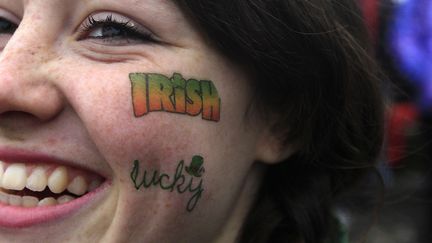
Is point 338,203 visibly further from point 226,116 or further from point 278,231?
point 226,116

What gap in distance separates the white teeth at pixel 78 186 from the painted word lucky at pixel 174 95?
0.20 metres

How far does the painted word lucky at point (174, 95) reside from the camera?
1353 mm

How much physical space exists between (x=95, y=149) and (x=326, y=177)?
78 cm

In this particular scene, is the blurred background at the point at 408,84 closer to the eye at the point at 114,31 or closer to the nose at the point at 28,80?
the eye at the point at 114,31

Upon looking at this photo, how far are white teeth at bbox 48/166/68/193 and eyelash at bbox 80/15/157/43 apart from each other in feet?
1.01

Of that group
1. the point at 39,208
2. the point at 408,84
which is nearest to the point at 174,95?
the point at 39,208

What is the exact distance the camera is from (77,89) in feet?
4.30

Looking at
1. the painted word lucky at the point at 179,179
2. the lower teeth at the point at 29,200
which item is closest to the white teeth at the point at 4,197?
the lower teeth at the point at 29,200

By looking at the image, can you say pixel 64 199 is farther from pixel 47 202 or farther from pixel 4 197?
pixel 4 197

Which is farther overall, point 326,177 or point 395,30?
point 395,30

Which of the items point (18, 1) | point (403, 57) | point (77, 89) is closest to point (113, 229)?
point (77, 89)

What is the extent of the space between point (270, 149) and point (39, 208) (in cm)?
62

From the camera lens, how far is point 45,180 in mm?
1369

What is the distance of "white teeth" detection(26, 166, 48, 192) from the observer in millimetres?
1367
